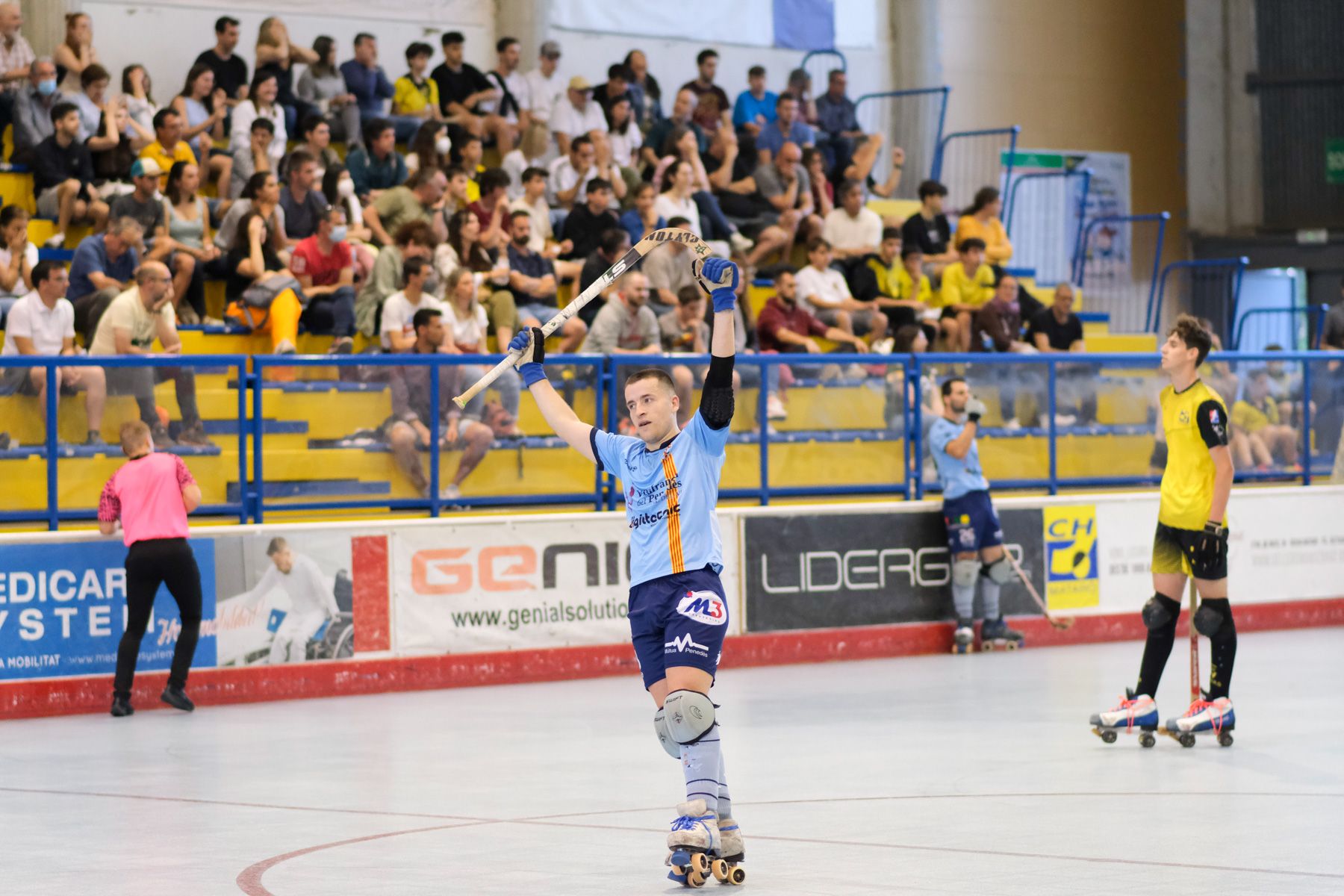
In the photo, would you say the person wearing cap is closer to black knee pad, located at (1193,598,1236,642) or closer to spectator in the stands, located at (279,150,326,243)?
spectator in the stands, located at (279,150,326,243)

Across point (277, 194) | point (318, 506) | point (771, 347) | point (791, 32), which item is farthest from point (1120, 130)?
point (318, 506)

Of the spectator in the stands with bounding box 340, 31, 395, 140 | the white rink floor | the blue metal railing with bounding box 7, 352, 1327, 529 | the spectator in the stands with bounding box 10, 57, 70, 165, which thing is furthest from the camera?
the spectator in the stands with bounding box 340, 31, 395, 140

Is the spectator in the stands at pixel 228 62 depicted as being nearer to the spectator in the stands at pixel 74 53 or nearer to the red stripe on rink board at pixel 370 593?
the spectator in the stands at pixel 74 53

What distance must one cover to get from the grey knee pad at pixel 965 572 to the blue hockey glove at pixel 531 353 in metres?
8.89

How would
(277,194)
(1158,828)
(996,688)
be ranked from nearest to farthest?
(1158,828) → (996,688) → (277,194)

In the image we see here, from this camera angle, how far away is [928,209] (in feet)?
73.0

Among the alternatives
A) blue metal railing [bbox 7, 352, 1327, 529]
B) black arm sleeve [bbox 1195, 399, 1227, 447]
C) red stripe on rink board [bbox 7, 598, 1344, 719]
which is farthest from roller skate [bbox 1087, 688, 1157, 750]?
blue metal railing [bbox 7, 352, 1327, 529]

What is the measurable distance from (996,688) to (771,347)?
5347 mm

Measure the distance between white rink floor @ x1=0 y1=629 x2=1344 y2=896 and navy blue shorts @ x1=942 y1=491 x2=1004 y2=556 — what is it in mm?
2024

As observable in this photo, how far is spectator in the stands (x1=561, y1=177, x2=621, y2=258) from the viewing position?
61.8 ft

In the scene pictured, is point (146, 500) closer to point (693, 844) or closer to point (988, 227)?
point (693, 844)

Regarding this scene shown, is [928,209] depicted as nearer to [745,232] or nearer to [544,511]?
[745,232]

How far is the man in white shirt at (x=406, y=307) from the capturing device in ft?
52.4

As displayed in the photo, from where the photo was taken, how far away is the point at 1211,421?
10.8m
